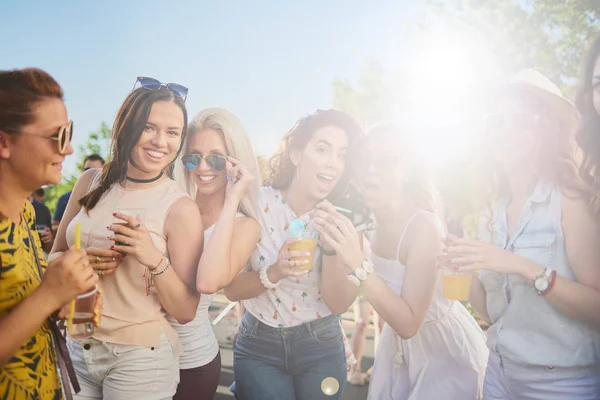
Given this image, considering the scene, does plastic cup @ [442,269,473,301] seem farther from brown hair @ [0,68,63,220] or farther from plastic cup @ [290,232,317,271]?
brown hair @ [0,68,63,220]

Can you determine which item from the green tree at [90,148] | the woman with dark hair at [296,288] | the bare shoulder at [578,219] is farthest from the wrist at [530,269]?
the green tree at [90,148]

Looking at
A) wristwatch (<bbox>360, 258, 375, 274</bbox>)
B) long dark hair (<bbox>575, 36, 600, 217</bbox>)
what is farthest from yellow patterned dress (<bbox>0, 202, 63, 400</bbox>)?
long dark hair (<bbox>575, 36, 600, 217</bbox>)

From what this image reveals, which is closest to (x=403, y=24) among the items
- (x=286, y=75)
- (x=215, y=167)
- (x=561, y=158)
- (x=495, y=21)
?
(x=495, y=21)

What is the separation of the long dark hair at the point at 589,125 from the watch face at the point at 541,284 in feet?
1.27

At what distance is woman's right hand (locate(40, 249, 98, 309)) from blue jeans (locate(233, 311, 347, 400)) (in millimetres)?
902

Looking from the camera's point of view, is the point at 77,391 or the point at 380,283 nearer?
the point at 77,391

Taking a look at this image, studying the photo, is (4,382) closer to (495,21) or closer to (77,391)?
(77,391)

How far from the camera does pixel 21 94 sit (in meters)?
1.40

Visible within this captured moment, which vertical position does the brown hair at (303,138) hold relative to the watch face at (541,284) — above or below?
above

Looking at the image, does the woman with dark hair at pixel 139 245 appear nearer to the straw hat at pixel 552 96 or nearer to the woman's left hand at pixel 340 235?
the woman's left hand at pixel 340 235

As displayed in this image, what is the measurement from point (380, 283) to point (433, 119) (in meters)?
0.89

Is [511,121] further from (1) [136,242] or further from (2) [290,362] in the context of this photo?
(1) [136,242]

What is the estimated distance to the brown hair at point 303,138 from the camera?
6.87 feet

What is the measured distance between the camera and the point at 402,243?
6.60ft
